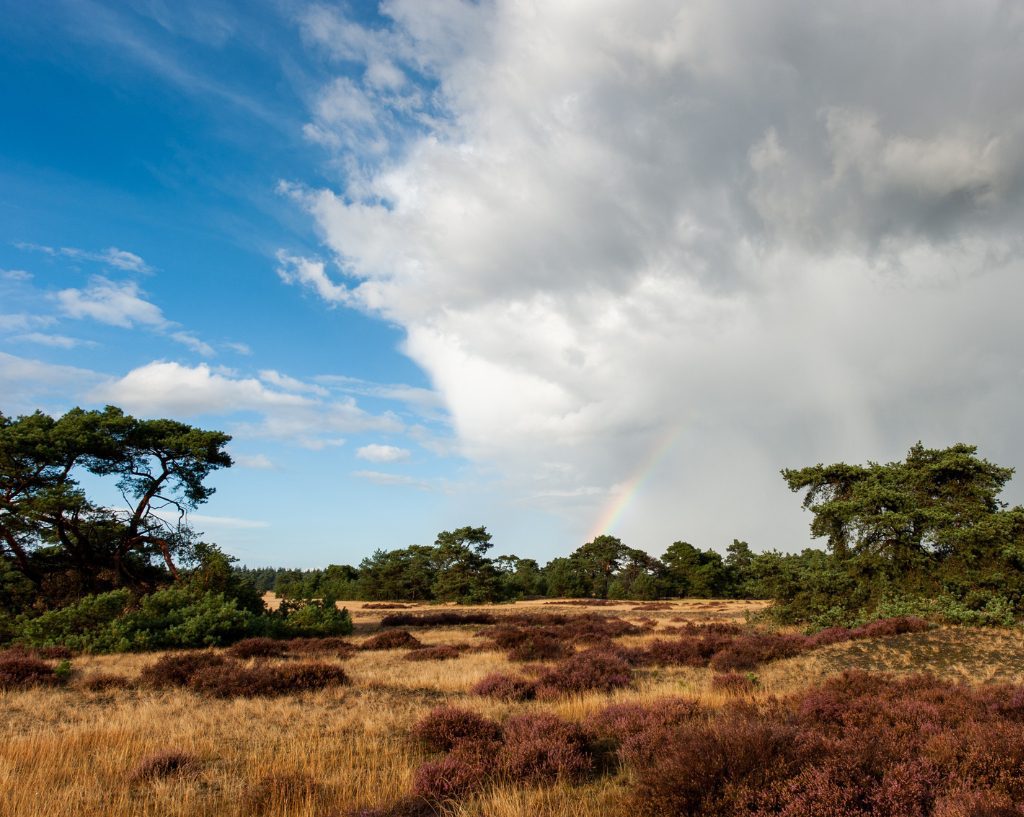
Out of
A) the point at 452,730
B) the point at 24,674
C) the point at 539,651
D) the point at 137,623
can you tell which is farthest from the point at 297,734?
the point at 137,623

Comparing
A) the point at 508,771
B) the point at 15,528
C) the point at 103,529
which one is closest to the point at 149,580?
the point at 103,529

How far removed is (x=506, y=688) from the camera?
1103 cm

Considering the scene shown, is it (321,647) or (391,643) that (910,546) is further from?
(321,647)

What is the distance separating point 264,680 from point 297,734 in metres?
4.16

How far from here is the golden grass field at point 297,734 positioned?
5.29 metres

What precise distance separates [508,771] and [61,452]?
77.5 feet

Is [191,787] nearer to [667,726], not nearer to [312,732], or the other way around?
[312,732]

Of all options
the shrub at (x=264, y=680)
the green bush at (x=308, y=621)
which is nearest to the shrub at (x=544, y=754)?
the shrub at (x=264, y=680)

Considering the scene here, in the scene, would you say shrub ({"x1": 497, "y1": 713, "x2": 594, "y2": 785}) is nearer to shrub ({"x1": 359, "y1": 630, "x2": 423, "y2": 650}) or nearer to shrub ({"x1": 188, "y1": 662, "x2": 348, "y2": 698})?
shrub ({"x1": 188, "y1": 662, "x2": 348, "y2": 698})

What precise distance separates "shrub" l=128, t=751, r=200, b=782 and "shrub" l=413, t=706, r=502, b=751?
283 cm

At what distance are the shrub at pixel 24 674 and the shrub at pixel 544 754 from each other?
37.7ft

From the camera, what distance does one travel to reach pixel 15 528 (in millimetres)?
20641

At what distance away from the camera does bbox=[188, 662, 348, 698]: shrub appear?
11.1 m

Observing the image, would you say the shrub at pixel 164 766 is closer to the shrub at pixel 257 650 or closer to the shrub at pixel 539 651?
the shrub at pixel 257 650
